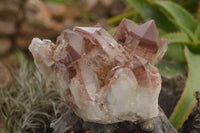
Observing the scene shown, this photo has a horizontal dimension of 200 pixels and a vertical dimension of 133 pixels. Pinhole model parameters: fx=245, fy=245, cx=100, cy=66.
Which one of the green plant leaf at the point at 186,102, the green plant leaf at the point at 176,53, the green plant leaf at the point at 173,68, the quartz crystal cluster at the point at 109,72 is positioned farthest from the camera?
the green plant leaf at the point at 176,53

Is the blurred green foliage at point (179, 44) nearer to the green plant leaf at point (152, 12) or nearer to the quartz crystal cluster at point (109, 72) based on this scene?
the green plant leaf at point (152, 12)

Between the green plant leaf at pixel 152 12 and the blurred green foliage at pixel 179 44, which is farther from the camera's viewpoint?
the green plant leaf at pixel 152 12

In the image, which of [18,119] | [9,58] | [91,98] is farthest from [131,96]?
[9,58]

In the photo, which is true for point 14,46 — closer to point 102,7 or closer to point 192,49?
point 102,7

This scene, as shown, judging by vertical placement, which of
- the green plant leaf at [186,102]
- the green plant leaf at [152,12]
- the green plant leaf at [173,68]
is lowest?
the green plant leaf at [173,68]

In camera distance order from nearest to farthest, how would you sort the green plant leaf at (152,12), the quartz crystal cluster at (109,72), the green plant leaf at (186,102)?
the quartz crystal cluster at (109,72)
the green plant leaf at (186,102)
the green plant leaf at (152,12)

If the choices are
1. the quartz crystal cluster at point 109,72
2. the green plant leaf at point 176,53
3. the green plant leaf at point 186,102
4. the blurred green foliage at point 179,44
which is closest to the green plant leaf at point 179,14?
the blurred green foliage at point 179,44
